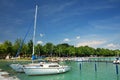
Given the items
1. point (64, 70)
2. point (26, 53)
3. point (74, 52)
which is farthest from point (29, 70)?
point (74, 52)

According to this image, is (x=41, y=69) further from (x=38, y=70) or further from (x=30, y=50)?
(x=30, y=50)

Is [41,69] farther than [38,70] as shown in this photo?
Yes

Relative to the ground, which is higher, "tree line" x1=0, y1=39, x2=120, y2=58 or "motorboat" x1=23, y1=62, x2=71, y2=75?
"tree line" x1=0, y1=39, x2=120, y2=58

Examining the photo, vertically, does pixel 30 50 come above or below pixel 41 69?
above

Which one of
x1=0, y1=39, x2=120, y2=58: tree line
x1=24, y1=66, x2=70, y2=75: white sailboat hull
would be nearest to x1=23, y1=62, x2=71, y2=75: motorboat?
x1=24, y1=66, x2=70, y2=75: white sailboat hull

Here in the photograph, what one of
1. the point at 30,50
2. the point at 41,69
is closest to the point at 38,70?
the point at 41,69

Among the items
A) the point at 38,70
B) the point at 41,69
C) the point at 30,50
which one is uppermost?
the point at 30,50

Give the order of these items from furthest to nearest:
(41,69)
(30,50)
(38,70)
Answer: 1. (30,50)
2. (41,69)
3. (38,70)

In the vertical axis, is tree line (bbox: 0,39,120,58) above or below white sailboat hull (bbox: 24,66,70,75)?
above

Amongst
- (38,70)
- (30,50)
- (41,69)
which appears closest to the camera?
(38,70)

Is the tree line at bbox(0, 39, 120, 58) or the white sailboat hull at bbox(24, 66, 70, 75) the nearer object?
the white sailboat hull at bbox(24, 66, 70, 75)

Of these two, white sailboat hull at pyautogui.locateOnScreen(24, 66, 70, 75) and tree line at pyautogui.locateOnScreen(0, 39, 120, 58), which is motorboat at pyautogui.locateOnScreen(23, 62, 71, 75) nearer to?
white sailboat hull at pyautogui.locateOnScreen(24, 66, 70, 75)

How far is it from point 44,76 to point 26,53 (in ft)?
326

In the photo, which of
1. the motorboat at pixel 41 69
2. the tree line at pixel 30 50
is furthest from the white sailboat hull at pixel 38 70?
the tree line at pixel 30 50
